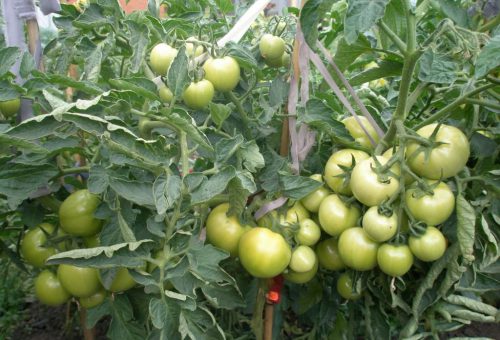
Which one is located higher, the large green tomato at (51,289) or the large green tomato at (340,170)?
the large green tomato at (340,170)

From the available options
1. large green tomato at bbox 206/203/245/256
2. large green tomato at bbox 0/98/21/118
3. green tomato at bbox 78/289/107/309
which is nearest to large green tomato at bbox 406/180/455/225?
large green tomato at bbox 206/203/245/256

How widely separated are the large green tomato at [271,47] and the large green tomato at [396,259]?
1.40 feet

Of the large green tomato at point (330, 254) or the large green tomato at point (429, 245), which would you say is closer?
the large green tomato at point (429, 245)

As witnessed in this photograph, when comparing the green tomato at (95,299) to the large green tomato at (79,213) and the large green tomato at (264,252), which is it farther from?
the large green tomato at (264,252)

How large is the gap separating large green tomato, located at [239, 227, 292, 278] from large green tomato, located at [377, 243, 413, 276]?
6.4 inches

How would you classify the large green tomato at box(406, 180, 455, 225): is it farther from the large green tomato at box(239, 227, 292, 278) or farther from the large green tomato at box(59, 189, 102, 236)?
the large green tomato at box(59, 189, 102, 236)

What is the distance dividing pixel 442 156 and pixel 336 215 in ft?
0.65

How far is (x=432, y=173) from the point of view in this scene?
0.78 m

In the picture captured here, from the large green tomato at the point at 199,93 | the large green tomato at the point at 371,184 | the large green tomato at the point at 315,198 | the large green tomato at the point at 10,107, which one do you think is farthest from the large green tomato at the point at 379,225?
the large green tomato at the point at 10,107

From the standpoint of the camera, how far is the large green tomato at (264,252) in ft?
2.62

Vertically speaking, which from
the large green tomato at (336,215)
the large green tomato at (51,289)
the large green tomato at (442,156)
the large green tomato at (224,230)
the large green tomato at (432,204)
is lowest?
the large green tomato at (51,289)

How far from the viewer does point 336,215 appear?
2.67 feet

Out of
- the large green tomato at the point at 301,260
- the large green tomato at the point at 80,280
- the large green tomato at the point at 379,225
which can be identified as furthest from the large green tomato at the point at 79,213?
the large green tomato at the point at 379,225

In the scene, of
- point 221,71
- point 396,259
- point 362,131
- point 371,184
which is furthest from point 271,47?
point 396,259
